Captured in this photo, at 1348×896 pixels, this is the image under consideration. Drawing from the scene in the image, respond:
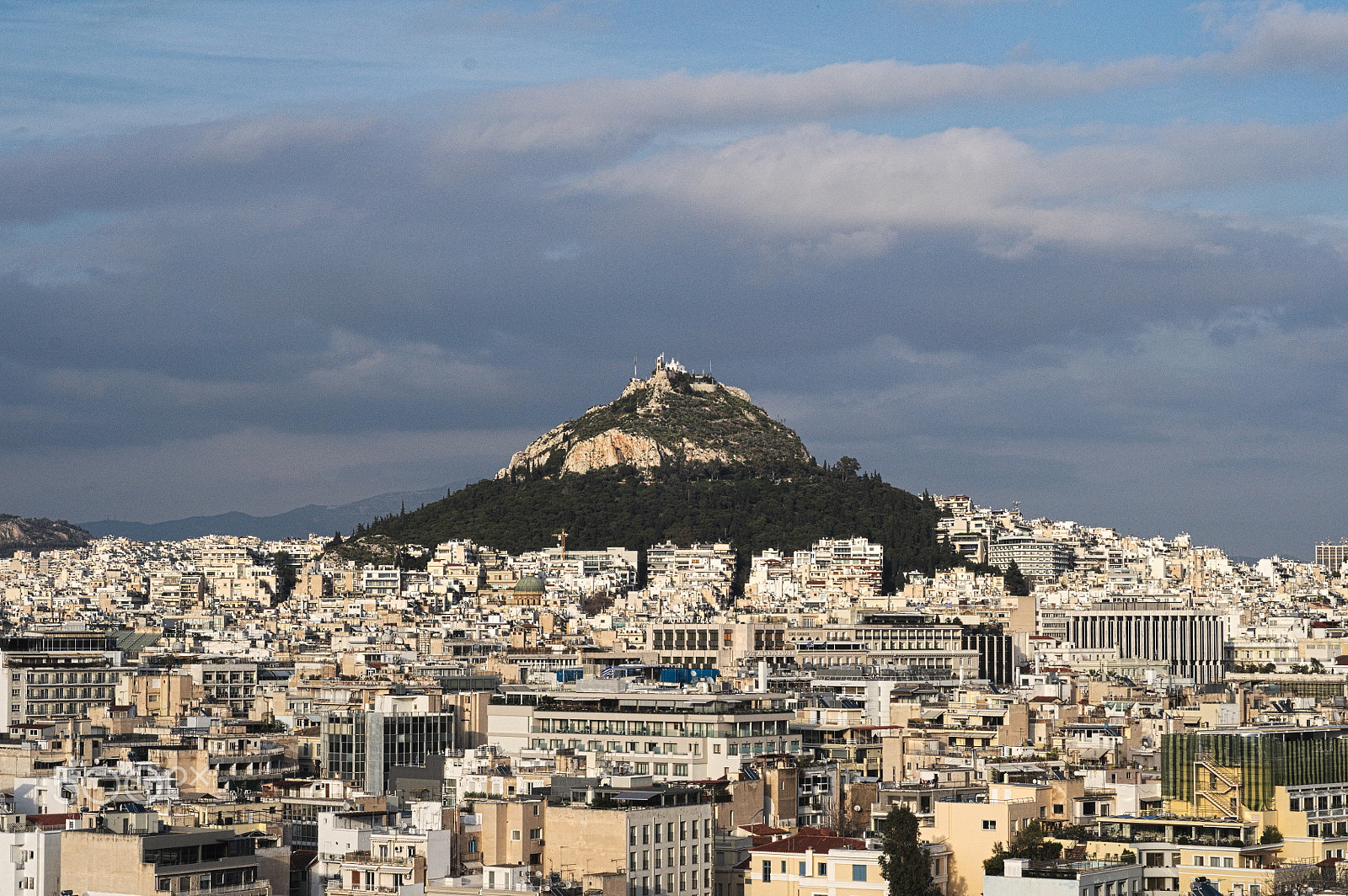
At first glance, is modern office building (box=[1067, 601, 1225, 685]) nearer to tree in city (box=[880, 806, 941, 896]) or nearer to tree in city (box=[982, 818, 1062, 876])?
tree in city (box=[982, 818, 1062, 876])

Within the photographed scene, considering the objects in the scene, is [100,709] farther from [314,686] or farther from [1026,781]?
[1026,781]

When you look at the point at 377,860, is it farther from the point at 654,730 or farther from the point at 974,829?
the point at 654,730

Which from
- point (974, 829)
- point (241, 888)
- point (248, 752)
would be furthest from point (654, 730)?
point (241, 888)

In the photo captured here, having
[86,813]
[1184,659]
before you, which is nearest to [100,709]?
[86,813]

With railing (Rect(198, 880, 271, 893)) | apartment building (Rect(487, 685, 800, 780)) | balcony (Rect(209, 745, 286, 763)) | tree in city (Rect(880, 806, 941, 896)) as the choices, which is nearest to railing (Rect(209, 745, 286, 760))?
balcony (Rect(209, 745, 286, 763))

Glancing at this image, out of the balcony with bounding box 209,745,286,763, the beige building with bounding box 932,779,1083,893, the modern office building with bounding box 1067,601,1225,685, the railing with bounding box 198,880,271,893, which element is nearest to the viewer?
the railing with bounding box 198,880,271,893

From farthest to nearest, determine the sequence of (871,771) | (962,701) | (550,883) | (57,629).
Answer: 1. (57,629)
2. (962,701)
3. (871,771)
4. (550,883)

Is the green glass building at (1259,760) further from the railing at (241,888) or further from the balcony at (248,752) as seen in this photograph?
the balcony at (248,752)

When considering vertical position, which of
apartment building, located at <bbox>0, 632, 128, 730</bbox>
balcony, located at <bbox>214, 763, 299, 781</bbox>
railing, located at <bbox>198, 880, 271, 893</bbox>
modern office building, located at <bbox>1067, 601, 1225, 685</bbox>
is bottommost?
railing, located at <bbox>198, 880, 271, 893</bbox>

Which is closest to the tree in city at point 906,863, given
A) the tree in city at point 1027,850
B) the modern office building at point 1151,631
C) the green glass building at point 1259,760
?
the tree in city at point 1027,850
